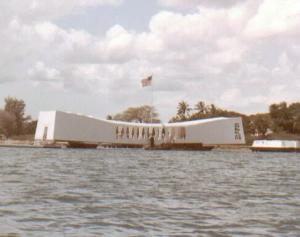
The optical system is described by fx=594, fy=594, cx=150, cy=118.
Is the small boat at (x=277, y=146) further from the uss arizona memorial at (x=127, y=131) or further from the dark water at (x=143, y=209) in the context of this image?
the dark water at (x=143, y=209)

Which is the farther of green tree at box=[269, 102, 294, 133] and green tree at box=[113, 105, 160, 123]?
green tree at box=[113, 105, 160, 123]

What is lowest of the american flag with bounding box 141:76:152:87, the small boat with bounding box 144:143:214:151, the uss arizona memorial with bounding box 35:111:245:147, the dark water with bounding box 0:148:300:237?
the dark water with bounding box 0:148:300:237

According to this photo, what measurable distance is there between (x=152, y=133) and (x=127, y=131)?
5.47 m

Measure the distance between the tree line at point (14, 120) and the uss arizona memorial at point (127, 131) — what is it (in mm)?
26089

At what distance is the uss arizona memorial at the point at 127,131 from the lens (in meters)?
110

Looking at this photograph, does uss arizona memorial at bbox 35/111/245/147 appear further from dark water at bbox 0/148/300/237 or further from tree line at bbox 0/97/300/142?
dark water at bbox 0/148/300/237

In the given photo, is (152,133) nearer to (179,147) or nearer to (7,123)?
(179,147)

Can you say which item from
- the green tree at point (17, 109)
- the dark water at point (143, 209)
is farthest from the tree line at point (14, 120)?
the dark water at point (143, 209)

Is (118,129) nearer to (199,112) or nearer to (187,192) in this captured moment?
(199,112)

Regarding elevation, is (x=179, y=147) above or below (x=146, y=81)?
below

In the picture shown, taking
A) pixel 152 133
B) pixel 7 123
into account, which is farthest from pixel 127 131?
pixel 7 123

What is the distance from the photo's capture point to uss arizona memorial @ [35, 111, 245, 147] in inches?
4341

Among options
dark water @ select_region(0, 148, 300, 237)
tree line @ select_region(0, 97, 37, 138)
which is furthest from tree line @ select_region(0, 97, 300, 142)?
dark water @ select_region(0, 148, 300, 237)

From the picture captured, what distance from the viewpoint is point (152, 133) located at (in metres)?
123
